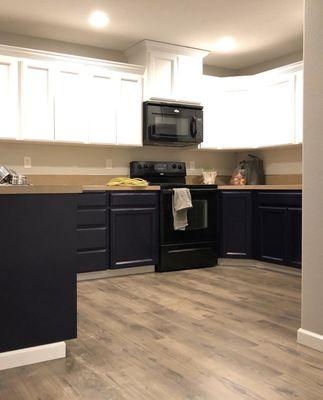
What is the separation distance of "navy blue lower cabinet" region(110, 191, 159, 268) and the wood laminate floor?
1.98 ft

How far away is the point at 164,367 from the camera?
228cm

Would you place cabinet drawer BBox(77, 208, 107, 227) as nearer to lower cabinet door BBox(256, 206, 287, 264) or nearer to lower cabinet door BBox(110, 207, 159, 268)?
lower cabinet door BBox(110, 207, 159, 268)

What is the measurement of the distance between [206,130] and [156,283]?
207cm

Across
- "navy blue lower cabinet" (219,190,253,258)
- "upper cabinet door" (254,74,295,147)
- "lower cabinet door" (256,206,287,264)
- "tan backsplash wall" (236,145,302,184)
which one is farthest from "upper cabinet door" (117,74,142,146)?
"tan backsplash wall" (236,145,302,184)

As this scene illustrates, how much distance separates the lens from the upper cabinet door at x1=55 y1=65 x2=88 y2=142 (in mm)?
4441

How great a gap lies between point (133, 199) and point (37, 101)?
130 centimetres

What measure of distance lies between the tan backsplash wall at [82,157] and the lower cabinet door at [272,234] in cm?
115

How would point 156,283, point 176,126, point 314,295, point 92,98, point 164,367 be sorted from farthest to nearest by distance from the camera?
point 176,126, point 92,98, point 156,283, point 314,295, point 164,367

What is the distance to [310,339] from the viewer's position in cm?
254

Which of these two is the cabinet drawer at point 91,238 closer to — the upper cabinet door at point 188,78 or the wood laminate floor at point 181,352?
the wood laminate floor at point 181,352

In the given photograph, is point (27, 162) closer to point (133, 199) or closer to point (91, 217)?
point (91, 217)

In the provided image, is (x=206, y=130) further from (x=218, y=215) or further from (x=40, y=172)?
(x=40, y=172)

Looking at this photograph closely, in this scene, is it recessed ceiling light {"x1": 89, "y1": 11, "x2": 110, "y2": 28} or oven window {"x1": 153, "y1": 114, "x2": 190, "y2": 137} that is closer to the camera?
recessed ceiling light {"x1": 89, "y1": 11, "x2": 110, "y2": 28}

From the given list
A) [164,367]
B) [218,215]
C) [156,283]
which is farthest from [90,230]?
[164,367]
